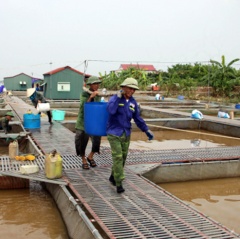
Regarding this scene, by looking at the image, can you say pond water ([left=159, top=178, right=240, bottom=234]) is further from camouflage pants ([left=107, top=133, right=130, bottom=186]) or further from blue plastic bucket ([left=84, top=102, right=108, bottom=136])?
blue plastic bucket ([left=84, top=102, right=108, bottom=136])

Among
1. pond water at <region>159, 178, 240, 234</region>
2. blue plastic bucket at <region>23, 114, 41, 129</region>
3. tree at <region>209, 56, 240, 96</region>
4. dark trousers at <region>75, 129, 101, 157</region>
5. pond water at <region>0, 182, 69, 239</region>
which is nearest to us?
pond water at <region>0, 182, 69, 239</region>

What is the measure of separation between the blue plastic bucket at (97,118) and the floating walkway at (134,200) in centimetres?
66

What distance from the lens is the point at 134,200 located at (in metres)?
3.71

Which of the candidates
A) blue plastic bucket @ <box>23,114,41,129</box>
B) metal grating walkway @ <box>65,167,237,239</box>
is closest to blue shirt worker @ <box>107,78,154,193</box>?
metal grating walkway @ <box>65,167,237,239</box>

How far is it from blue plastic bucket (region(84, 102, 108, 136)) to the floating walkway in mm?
659

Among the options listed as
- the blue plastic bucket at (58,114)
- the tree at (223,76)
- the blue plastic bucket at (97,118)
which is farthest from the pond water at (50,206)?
the tree at (223,76)

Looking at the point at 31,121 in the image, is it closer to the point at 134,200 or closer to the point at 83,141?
the point at 83,141

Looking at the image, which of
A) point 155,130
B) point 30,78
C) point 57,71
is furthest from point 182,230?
point 30,78

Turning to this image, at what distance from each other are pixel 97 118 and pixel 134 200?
1.13 metres

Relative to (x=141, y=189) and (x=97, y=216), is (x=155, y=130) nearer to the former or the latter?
(x=141, y=189)

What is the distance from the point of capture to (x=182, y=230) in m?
2.99

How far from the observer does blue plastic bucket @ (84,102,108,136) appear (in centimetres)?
421

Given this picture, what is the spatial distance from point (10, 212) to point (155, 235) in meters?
2.08

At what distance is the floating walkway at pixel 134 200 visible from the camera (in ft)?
9.79
